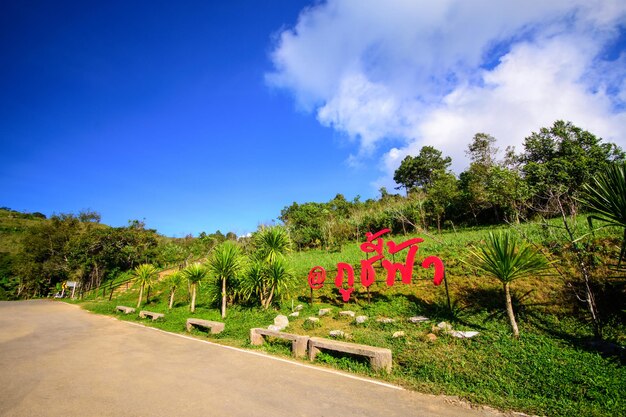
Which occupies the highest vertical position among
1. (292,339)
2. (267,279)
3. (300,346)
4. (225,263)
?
(225,263)

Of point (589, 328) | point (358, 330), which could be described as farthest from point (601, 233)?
point (358, 330)

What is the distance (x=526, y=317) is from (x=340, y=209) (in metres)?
38.0

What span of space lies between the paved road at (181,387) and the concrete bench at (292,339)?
21.9 inches

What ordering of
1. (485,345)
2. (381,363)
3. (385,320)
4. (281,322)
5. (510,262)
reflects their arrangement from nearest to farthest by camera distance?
1. (381,363)
2. (485,345)
3. (510,262)
4. (385,320)
5. (281,322)

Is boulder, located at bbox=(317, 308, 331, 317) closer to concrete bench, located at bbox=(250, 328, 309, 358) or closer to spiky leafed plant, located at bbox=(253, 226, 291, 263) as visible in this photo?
concrete bench, located at bbox=(250, 328, 309, 358)

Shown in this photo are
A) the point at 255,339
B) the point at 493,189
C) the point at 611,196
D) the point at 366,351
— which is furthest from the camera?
the point at 493,189

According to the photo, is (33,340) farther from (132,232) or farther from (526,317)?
(132,232)

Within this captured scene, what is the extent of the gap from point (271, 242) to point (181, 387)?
868cm

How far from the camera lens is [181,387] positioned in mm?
4957

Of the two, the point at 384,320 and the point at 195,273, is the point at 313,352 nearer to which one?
the point at 384,320

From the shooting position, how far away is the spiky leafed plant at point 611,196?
515 centimetres

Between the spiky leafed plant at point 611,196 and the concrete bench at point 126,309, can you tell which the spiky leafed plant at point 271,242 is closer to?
the concrete bench at point 126,309

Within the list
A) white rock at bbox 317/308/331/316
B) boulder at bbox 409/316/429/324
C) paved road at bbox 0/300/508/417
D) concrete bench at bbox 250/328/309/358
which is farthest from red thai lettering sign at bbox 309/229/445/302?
paved road at bbox 0/300/508/417

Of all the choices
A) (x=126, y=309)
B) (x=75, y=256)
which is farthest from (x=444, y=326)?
(x=75, y=256)
